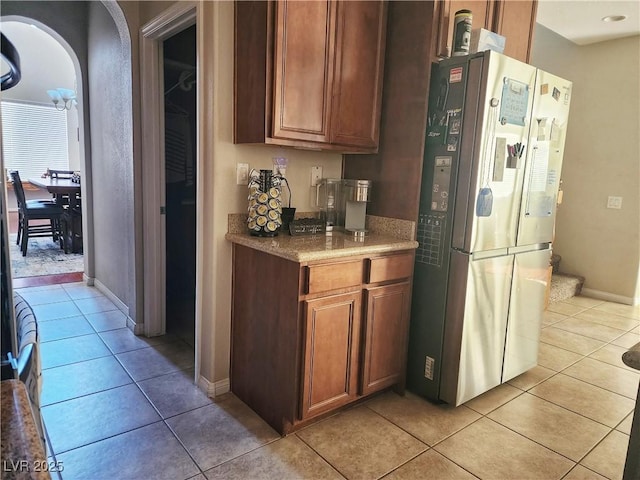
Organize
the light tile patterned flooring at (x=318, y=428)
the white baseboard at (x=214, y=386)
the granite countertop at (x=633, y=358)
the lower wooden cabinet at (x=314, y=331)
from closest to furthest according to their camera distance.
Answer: the granite countertop at (x=633, y=358), the light tile patterned flooring at (x=318, y=428), the lower wooden cabinet at (x=314, y=331), the white baseboard at (x=214, y=386)

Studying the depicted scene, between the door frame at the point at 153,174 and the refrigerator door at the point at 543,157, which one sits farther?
the door frame at the point at 153,174

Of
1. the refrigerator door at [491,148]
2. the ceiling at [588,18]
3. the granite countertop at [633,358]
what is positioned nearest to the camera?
the granite countertop at [633,358]

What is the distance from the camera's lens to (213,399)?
2.39m

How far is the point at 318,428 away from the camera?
2150mm

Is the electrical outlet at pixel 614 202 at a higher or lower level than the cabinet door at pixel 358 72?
lower

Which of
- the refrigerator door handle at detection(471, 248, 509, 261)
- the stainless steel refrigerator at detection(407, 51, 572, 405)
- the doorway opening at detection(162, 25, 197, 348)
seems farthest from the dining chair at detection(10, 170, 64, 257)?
the refrigerator door handle at detection(471, 248, 509, 261)

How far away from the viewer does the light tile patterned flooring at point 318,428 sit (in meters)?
1.87

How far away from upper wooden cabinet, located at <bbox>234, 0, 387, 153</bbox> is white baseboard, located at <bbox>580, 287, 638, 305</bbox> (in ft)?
12.4

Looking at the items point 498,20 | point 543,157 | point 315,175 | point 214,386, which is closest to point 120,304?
point 214,386

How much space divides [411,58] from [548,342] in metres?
2.52

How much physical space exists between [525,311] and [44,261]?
5313mm

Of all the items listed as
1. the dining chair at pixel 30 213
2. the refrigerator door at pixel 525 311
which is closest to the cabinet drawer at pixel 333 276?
the refrigerator door at pixel 525 311

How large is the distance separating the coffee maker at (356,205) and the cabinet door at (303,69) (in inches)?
13.6

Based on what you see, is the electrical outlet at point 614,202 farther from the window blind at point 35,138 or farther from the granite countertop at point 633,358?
the window blind at point 35,138
